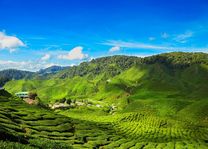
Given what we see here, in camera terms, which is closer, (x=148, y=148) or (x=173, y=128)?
(x=148, y=148)

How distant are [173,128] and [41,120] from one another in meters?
96.2

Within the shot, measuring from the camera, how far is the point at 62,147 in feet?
177

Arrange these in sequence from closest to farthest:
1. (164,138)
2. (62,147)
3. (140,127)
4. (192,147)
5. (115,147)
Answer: (62,147)
(115,147)
(192,147)
(164,138)
(140,127)

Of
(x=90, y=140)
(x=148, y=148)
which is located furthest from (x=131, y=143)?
(x=90, y=140)

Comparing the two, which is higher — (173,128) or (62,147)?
(62,147)

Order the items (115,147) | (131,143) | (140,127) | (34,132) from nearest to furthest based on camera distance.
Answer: (34,132) < (115,147) < (131,143) < (140,127)

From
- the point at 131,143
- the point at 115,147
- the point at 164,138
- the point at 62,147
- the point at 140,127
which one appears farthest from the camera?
the point at 140,127

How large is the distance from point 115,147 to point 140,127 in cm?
7299

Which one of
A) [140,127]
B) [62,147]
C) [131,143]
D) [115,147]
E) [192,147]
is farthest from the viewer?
[140,127]

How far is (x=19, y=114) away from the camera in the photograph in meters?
122

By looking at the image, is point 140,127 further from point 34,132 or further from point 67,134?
point 34,132

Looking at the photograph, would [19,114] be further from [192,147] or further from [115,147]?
[192,147]

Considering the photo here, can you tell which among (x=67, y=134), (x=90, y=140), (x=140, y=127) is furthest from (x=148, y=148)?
(x=140, y=127)

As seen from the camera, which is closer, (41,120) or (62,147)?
(62,147)
